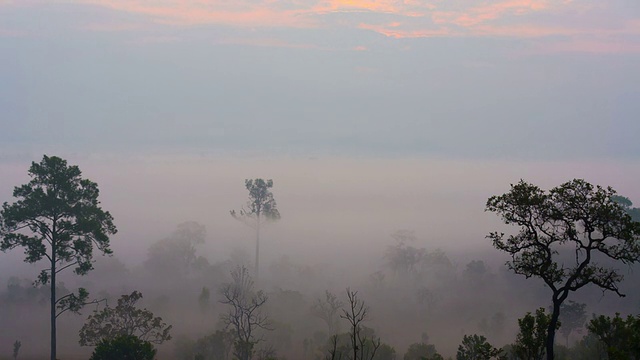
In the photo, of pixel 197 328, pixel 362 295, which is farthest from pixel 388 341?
pixel 362 295

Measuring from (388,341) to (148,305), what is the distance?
48294mm

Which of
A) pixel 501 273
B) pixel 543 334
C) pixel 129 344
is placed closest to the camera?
pixel 543 334

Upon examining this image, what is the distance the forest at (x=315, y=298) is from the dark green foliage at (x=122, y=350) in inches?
4.2

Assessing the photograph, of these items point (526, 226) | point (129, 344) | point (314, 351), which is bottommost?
point (314, 351)

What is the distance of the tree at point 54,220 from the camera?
65.6 metres

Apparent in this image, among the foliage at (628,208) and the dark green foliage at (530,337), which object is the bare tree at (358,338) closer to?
the dark green foliage at (530,337)

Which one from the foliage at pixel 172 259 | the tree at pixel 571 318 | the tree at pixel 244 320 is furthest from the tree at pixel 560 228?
the foliage at pixel 172 259

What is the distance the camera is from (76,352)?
318ft

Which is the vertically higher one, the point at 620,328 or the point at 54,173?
the point at 54,173

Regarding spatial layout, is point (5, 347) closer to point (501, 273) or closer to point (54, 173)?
point (54, 173)

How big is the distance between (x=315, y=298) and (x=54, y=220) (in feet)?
256

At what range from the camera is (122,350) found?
59719mm

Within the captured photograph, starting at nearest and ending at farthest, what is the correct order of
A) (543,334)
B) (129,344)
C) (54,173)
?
(543,334)
(129,344)
(54,173)

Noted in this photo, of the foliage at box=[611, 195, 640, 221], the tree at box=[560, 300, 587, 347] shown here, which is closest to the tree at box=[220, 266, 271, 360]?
the tree at box=[560, 300, 587, 347]
